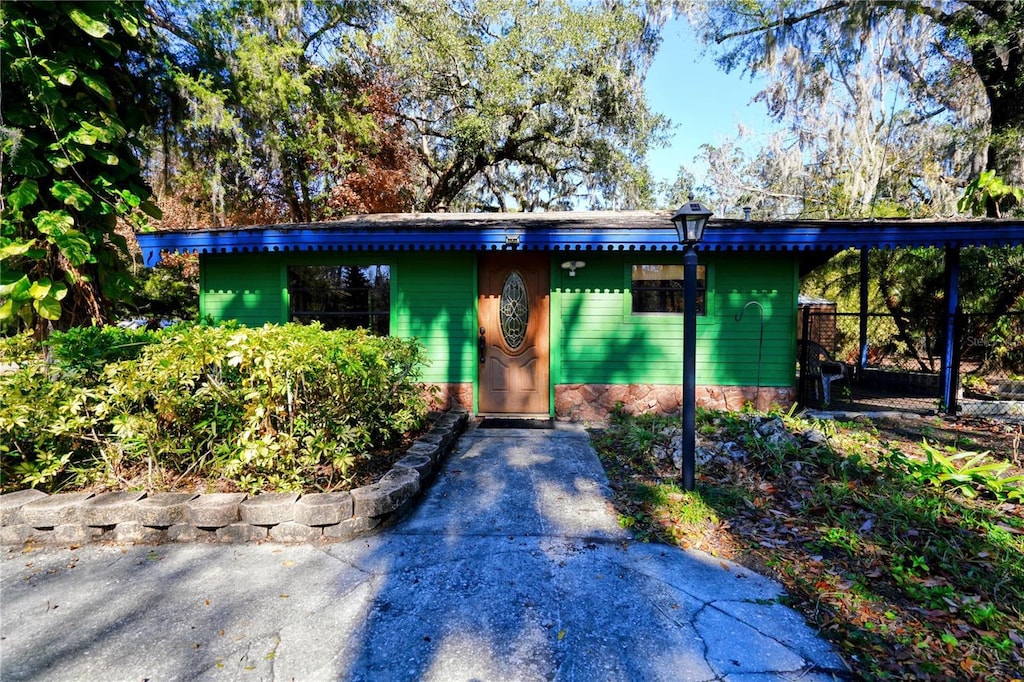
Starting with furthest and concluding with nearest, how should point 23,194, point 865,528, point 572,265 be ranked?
point 572,265
point 23,194
point 865,528

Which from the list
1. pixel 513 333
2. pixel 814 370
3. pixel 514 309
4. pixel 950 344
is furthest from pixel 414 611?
pixel 950 344

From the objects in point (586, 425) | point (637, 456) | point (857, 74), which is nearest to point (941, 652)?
point (637, 456)

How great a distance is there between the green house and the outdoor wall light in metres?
0.02

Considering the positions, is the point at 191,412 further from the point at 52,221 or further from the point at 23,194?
the point at 23,194

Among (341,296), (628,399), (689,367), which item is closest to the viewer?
(689,367)

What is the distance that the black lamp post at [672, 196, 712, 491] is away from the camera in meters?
3.55

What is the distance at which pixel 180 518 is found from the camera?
3119 millimetres

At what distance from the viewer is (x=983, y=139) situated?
9.34 meters

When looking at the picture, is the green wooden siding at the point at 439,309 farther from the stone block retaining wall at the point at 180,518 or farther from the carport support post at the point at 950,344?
the carport support post at the point at 950,344

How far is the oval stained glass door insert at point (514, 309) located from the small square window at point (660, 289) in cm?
160

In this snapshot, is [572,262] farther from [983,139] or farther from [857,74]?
[857,74]

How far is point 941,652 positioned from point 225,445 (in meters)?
4.43

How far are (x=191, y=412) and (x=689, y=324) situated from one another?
13.1 feet

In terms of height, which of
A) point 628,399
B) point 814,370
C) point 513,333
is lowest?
point 628,399
